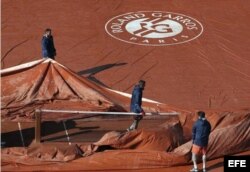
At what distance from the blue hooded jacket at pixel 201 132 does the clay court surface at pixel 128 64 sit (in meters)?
0.69

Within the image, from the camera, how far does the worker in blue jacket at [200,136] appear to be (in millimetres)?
13430

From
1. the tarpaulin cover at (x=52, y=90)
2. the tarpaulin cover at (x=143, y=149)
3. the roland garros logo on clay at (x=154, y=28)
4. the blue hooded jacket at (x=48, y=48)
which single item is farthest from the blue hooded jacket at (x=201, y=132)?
the roland garros logo on clay at (x=154, y=28)

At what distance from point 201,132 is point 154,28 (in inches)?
353

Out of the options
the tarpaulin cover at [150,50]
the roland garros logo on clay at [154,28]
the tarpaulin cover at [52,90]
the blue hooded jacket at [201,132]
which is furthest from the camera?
the roland garros logo on clay at [154,28]

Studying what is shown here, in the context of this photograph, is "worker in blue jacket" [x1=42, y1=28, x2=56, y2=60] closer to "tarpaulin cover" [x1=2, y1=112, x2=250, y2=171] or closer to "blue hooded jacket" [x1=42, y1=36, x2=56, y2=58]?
"blue hooded jacket" [x1=42, y1=36, x2=56, y2=58]

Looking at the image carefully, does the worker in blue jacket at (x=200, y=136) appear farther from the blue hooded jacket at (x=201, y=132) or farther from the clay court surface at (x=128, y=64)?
the clay court surface at (x=128, y=64)

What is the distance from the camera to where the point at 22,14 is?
75.2 ft

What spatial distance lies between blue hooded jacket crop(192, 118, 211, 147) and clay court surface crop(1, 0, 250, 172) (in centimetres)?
69

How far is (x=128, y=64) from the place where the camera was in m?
19.8

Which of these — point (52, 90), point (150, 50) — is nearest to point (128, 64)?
point (150, 50)

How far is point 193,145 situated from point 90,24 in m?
9.62

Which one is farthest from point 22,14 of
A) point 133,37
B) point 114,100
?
point 114,100

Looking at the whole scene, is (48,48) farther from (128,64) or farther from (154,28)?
(154,28)

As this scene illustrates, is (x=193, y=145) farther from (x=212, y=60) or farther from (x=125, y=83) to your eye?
(x=212, y=60)
